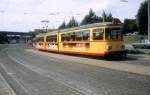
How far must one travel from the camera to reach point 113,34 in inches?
1257

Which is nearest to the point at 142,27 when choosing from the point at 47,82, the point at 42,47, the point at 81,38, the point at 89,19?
the point at 89,19

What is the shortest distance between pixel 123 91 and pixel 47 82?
491 centimetres

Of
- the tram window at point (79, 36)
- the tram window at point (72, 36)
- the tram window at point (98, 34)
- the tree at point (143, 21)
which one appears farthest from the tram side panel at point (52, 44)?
the tree at point (143, 21)

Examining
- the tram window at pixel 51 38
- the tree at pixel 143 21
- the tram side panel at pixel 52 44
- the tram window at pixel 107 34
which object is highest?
the tree at pixel 143 21

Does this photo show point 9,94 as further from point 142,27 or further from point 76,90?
point 142,27

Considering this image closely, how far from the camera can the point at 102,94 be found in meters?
13.1

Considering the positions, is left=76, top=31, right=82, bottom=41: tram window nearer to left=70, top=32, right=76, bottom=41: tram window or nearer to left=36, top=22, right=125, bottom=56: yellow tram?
left=36, top=22, right=125, bottom=56: yellow tram

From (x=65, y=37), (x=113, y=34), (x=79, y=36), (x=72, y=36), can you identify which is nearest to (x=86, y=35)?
(x=79, y=36)

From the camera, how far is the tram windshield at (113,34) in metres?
31.4

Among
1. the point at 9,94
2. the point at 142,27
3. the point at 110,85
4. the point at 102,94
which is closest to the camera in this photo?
the point at 102,94

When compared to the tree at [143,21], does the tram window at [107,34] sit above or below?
below

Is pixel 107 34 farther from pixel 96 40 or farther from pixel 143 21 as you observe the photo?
pixel 143 21

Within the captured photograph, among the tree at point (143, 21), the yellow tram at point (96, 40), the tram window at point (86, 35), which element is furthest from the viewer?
the tree at point (143, 21)

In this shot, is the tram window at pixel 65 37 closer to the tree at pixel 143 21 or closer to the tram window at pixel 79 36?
the tram window at pixel 79 36
